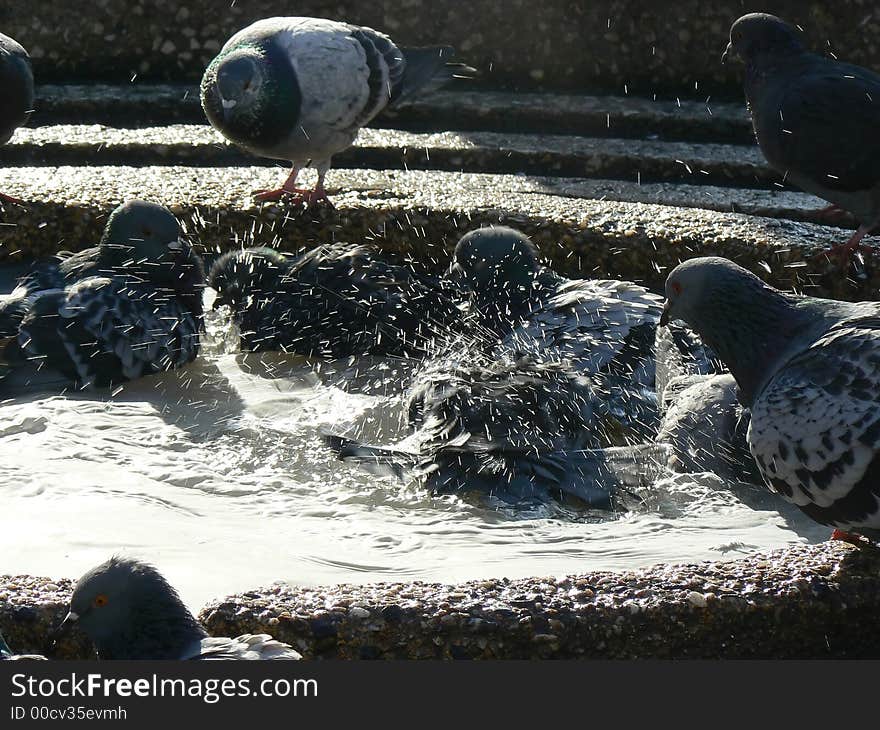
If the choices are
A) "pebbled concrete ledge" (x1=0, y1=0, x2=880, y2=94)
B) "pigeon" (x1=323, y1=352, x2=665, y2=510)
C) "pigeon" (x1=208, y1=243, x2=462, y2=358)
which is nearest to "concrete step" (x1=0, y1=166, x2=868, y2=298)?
"pigeon" (x1=208, y1=243, x2=462, y2=358)

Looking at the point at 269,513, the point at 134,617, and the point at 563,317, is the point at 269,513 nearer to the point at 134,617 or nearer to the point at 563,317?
the point at 134,617

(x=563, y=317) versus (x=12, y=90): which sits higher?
(x=12, y=90)

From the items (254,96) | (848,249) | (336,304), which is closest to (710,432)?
(848,249)

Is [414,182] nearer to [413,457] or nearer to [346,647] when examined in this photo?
[413,457]

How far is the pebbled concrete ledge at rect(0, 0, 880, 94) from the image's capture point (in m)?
8.80

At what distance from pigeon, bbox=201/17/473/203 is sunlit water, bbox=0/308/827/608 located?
1.86 metres

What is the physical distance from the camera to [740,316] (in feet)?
13.9

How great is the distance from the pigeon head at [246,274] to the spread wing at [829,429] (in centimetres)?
266

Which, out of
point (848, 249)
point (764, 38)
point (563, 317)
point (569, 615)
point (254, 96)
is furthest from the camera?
point (764, 38)

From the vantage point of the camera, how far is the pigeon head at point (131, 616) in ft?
9.41

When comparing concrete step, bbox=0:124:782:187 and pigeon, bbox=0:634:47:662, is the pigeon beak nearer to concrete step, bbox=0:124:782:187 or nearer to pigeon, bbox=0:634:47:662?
pigeon, bbox=0:634:47:662

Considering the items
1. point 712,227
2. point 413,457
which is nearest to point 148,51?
point 712,227

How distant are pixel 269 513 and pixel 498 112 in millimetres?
4874

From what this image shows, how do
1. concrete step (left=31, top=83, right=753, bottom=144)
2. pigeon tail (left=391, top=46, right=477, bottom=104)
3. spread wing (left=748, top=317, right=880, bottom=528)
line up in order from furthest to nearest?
Answer: concrete step (left=31, top=83, right=753, bottom=144) < pigeon tail (left=391, top=46, right=477, bottom=104) < spread wing (left=748, top=317, right=880, bottom=528)
